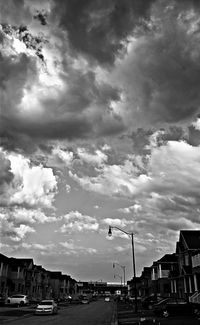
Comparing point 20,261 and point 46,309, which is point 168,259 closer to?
point 20,261

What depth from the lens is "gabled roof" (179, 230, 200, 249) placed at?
52138 millimetres

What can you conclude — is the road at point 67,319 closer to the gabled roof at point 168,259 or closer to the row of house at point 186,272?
the row of house at point 186,272

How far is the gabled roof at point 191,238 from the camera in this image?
52.1 m

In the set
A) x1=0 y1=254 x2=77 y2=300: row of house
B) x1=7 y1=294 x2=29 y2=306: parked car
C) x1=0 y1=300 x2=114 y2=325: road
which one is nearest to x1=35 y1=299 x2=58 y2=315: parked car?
x1=0 y1=300 x2=114 y2=325: road

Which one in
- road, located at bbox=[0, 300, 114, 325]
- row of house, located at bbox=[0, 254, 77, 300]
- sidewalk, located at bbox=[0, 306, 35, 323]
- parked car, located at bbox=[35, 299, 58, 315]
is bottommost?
road, located at bbox=[0, 300, 114, 325]

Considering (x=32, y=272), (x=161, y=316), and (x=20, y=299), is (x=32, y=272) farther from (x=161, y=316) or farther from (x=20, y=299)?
(x=161, y=316)

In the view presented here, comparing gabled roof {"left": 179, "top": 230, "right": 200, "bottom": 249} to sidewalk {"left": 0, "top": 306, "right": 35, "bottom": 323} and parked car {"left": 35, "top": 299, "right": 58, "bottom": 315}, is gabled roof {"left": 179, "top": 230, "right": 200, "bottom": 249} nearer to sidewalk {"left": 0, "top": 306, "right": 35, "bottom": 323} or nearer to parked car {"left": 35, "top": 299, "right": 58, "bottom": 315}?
parked car {"left": 35, "top": 299, "right": 58, "bottom": 315}

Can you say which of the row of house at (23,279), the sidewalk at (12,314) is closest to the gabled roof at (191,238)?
the sidewalk at (12,314)

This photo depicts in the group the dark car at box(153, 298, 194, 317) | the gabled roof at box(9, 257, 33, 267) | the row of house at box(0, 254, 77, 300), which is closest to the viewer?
the dark car at box(153, 298, 194, 317)

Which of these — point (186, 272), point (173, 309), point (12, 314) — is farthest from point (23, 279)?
point (173, 309)

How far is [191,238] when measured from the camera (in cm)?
5375

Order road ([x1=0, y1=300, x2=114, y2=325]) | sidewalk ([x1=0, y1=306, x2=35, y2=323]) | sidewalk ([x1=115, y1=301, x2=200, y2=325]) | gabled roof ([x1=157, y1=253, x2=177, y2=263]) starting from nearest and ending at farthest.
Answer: sidewalk ([x1=115, y1=301, x2=200, y2=325]) → road ([x1=0, y1=300, x2=114, y2=325]) → sidewalk ([x1=0, y1=306, x2=35, y2=323]) → gabled roof ([x1=157, y1=253, x2=177, y2=263])

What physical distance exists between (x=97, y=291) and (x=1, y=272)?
144 metres

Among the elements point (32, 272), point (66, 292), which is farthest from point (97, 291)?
point (32, 272)
